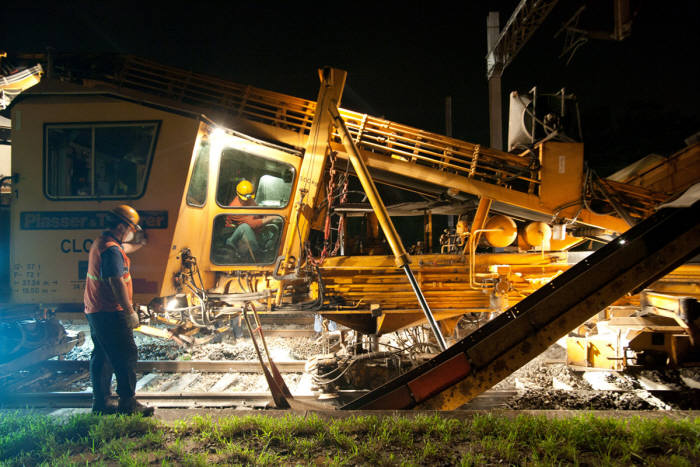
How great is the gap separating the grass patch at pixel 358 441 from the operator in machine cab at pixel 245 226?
223 centimetres

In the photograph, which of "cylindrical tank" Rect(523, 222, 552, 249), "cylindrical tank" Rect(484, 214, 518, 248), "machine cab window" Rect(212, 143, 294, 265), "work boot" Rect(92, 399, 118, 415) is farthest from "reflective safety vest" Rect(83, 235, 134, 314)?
"cylindrical tank" Rect(523, 222, 552, 249)

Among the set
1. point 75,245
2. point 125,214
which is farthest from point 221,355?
point 125,214

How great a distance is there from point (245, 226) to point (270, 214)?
0.36m

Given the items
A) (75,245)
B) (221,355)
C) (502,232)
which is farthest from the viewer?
(221,355)

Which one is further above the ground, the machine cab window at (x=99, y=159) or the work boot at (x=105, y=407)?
the machine cab window at (x=99, y=159)

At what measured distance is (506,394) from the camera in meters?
4.53

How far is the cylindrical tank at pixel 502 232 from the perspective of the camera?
5031 mm

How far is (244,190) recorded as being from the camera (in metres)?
4.82

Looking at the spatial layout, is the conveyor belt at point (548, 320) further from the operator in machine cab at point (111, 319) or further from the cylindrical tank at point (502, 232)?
the operator in machine cab at point (111, 319)

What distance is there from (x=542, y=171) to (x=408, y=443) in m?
3.99

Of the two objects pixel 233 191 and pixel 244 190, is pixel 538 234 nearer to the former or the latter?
pixel 244 190

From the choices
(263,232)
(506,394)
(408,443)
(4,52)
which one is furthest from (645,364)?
(4,52)

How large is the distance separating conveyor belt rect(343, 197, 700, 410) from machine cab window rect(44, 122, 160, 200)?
12.9 feet

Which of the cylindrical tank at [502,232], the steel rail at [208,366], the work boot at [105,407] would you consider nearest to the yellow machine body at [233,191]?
the cylindrical tank at [502,232]
